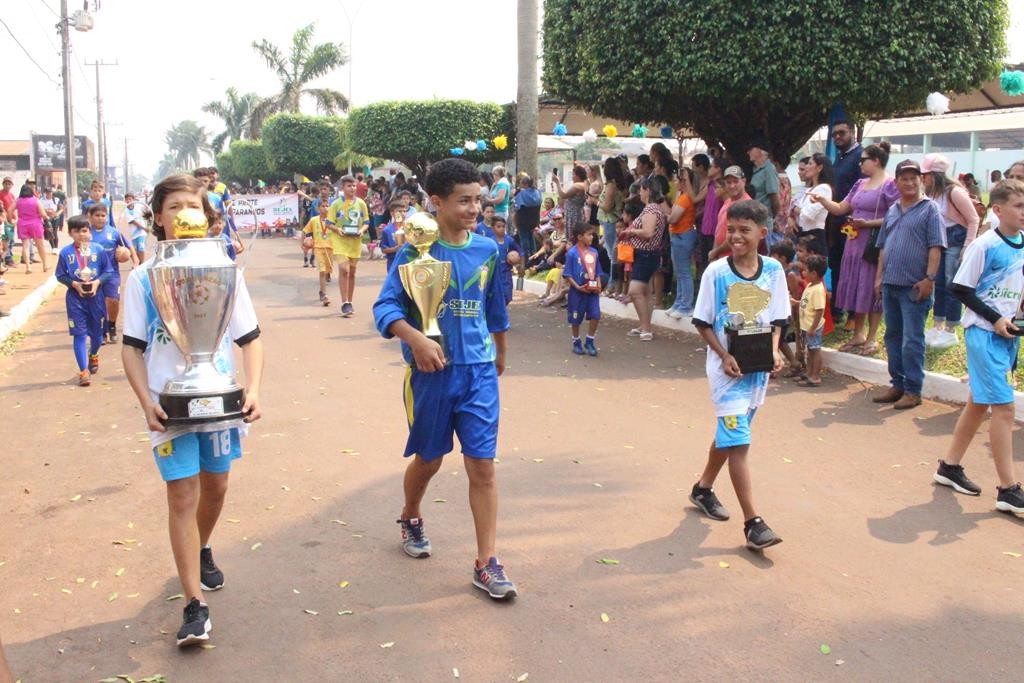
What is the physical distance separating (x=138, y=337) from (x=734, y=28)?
27.0ft

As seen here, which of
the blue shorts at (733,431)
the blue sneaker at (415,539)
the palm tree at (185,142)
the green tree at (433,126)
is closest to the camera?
the blue sneaker at (415,539)

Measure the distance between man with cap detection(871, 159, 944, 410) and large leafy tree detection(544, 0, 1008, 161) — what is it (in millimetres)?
2948

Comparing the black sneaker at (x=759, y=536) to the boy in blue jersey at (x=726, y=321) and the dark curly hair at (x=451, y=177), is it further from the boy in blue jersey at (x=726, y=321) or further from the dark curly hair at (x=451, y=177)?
the dark curly hair at (x=451, y=177)

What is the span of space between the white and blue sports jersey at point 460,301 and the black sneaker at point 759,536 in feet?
5.24

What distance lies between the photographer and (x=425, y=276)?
411cm

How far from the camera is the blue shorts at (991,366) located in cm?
543

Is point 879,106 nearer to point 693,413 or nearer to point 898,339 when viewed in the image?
point 898,339

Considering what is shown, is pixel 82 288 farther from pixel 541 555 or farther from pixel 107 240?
pixel 541 555

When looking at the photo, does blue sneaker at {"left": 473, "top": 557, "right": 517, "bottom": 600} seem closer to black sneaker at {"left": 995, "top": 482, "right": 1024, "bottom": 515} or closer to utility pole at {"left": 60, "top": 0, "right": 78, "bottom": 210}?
black sneaker at {"left": 995, "top": 482, "right": 1024, "bottom": 515}

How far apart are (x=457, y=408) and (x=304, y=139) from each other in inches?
1700

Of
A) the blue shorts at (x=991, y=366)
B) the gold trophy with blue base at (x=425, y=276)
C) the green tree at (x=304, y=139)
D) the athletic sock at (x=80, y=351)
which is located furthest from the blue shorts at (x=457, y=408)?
the green tree at (x=304, y=139)

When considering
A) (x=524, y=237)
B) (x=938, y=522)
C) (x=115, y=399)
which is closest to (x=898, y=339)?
(x=938, y=522)

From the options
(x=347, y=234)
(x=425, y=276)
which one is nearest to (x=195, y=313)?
(x=425, y=276)

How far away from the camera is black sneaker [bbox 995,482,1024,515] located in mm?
5348
